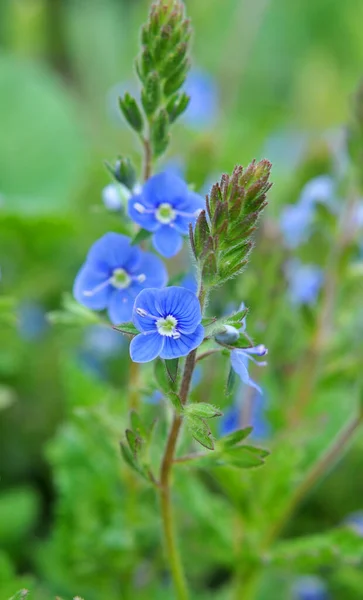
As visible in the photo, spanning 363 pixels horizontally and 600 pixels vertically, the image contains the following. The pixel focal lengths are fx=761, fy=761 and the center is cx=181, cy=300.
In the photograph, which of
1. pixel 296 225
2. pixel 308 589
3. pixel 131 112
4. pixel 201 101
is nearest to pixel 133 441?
pixel 131 112

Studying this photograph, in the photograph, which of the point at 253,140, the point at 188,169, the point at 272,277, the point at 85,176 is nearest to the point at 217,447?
the point at 272,277

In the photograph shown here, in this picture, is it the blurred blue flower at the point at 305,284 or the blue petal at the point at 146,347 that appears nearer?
the blue petal at the point at 146,347

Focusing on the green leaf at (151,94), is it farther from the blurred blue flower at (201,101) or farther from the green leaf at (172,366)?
the blurred blue flower at (201,101)

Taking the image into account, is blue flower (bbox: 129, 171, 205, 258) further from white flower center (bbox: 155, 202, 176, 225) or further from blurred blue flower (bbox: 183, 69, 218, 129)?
blurred blue flower (bbox: 183, 69, 218, 129)

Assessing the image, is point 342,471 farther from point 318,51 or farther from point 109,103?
point 318,51

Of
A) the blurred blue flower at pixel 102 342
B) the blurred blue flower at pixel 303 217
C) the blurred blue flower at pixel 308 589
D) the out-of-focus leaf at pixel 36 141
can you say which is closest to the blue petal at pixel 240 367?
the blurred blue flower at pixel 303 217
